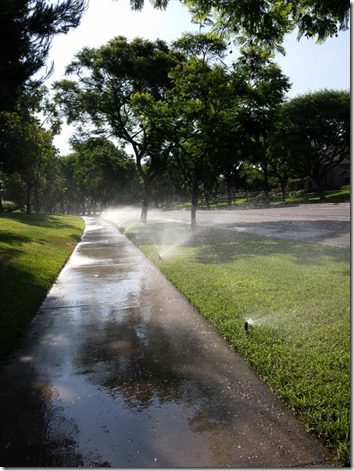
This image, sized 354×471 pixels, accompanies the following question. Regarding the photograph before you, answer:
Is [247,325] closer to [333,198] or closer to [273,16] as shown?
[273,16]

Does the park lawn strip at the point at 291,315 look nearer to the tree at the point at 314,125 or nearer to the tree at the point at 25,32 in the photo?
the tree at the point at 25,32

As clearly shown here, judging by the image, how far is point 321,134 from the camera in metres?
47.6

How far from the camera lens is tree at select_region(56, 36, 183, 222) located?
27406 mm

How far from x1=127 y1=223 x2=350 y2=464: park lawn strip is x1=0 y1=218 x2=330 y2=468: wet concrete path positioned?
0.18m

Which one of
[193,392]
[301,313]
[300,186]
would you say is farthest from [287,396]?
[300,186]

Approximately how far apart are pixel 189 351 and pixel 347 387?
1769mm

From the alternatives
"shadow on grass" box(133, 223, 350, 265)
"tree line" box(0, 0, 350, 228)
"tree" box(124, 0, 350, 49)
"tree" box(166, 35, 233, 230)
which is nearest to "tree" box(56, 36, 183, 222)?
"tree line" box(0, 0, 350, 228)

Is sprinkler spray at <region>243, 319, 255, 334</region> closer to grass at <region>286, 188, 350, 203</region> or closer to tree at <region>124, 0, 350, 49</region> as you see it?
tree at <region>124, 0, 350, 49</region>

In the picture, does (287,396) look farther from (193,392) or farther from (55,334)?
(55,334)

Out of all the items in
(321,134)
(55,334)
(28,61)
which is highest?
(321,134)

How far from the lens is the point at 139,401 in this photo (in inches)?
139

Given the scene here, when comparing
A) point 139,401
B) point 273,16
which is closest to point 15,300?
point 139,401

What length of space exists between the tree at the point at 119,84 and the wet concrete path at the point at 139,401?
73.7ft

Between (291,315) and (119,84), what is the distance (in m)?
26.4
